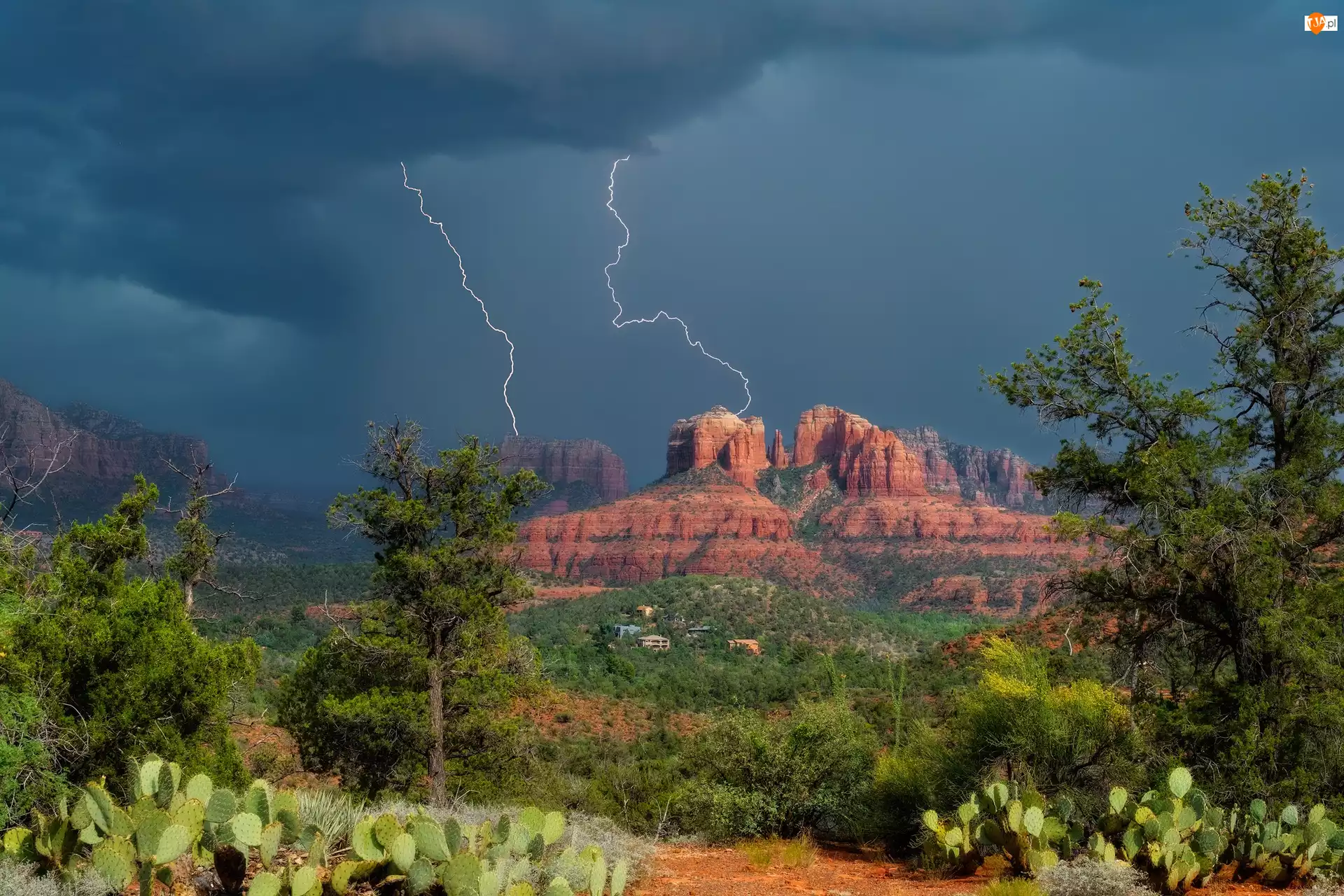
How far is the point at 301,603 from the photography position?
63.9 metres

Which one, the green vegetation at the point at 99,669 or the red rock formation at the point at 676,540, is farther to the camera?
the red rock formation at the point at 676,540

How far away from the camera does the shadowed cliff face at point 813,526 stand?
353 ft

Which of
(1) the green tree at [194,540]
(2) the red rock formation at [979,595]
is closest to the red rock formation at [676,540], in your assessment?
(2) the red rock formation at [979,595]

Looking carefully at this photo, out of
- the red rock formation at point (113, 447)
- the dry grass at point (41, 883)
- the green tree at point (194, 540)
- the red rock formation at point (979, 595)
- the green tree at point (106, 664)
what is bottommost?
the dry grass at point (41, 883)

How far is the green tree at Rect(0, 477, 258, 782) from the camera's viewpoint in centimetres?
1351

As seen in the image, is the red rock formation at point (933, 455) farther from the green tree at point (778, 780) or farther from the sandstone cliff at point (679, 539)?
the green tree at point (778, 780)

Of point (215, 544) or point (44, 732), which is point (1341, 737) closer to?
point (44, 732)

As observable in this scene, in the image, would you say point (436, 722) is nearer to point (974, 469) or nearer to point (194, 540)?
point (194, 540)

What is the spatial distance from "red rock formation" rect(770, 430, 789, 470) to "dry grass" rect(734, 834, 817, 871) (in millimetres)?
138617

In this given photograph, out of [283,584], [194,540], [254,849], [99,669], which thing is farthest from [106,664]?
[283,584]

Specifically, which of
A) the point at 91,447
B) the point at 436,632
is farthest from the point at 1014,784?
the point at 91,447

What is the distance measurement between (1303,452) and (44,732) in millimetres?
16773

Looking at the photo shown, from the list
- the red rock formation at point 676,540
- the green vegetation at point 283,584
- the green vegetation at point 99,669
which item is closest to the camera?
the green vegetation at point 99,669

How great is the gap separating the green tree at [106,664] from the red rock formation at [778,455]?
140454 millimetres
